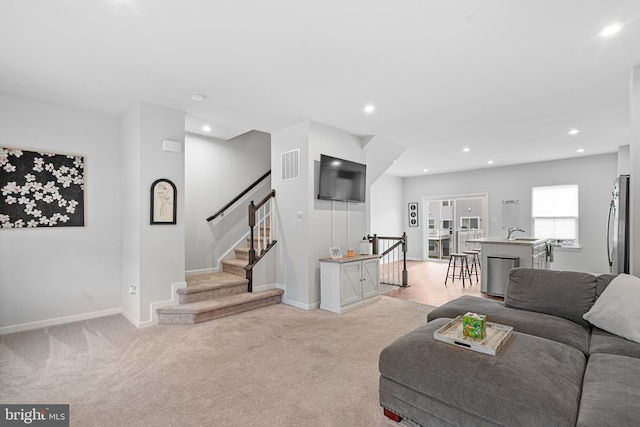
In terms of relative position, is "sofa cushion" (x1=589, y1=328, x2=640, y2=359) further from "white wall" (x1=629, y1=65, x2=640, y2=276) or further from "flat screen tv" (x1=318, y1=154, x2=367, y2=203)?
"flat screen tv" (x1=318, y1=154, x2=367, y2=203)

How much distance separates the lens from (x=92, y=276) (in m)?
4.04

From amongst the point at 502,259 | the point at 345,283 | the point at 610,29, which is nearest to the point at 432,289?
the point at 502,259

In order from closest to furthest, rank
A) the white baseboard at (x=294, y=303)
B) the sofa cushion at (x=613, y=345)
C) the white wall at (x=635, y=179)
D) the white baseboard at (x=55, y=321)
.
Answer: the sofa cushion at (x=613, y=345)
the white wall at (x=635, y=179)
the white baseboard at (x=55, y=321)
the white baseboard at (x=294, y=303)

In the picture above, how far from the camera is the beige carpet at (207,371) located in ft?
6.80

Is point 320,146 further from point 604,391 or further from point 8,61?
point 604,391

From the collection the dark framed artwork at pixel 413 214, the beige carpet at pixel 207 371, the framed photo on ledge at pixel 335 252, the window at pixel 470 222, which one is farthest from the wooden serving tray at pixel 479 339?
the dark framed artwork at pixel 413 214

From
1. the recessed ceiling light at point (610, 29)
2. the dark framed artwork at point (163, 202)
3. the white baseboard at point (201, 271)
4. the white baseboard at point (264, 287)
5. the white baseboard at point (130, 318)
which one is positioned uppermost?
the recessed ceiling light at point (610, 29)

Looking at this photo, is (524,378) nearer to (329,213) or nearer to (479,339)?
(479,339)

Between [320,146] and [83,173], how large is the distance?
312 cm

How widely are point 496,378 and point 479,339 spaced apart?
0.35 metres

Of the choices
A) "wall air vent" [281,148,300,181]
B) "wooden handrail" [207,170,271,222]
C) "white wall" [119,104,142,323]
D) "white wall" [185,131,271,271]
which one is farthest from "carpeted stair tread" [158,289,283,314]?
"wall air vent" [281,148,300,181]

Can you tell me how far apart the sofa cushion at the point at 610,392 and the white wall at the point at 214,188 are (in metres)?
5.05

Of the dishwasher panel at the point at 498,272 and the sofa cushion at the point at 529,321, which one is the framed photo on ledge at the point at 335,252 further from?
the dishwasher panel at the point at 498,272

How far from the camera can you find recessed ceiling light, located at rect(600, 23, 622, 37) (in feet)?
7.57
